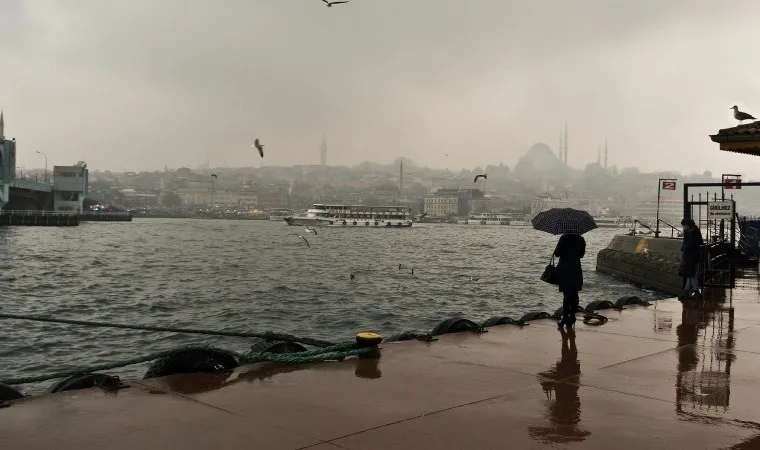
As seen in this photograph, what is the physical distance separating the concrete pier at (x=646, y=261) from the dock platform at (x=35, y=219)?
101349 mm

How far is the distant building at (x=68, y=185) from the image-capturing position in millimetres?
128875

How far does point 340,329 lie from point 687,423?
50.4 feet

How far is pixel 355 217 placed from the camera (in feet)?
498

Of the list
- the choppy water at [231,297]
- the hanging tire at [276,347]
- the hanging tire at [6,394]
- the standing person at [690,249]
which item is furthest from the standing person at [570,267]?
the choppy water at [231,297]

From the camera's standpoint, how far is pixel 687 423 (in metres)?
5.07

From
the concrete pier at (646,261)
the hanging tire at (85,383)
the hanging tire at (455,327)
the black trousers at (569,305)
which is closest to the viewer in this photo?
the hanging tire at (85,383)

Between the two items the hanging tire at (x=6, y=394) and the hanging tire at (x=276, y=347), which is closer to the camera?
the hanging tire at (x=6, y=394)

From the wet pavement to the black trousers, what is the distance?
5.12ft

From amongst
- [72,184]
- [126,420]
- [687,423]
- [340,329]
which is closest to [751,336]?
[687,423]

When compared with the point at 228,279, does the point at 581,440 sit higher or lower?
higher

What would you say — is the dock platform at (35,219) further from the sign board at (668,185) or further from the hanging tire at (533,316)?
the hanging tire at (533,316)

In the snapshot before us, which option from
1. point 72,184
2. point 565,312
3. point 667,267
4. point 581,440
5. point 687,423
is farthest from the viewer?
point 72,184

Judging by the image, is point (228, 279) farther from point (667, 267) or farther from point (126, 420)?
point (126, 420)

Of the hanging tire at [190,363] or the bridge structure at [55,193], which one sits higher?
the bridge structure at [55,193]
